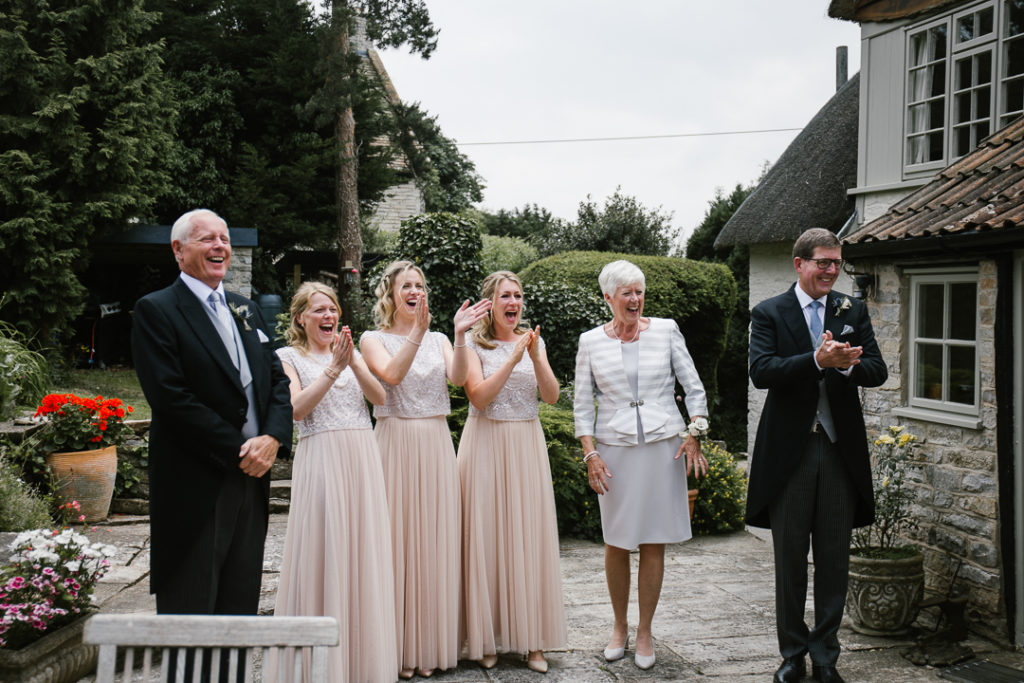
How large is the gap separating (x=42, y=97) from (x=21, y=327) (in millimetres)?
3170

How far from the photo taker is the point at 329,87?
15.2 meters

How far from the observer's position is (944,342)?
5.82 meters

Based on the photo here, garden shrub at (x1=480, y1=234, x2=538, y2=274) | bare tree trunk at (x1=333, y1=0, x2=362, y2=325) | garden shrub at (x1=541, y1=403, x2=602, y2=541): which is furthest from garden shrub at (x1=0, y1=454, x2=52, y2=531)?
garden shrub at (x1=480, y1=234, x2=538, y2=274)

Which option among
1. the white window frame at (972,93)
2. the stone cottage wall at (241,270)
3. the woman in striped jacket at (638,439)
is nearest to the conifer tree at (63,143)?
the stone cottage wall at (241,270)

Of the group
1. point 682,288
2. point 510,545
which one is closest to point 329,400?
point 510,545

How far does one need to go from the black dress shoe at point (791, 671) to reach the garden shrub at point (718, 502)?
4.07 m

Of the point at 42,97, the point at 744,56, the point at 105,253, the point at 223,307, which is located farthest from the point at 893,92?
the point at 105,253

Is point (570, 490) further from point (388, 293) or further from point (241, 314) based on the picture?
point (241, 314)

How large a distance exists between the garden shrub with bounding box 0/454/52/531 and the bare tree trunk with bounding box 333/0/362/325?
8992mm

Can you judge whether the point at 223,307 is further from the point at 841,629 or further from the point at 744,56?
the point at 744,56

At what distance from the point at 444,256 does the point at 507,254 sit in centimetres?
1143

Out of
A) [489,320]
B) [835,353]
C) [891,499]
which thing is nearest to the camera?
[835,353]

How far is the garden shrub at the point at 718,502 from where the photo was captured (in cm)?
832

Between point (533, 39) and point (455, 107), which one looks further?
point (455, 107)
